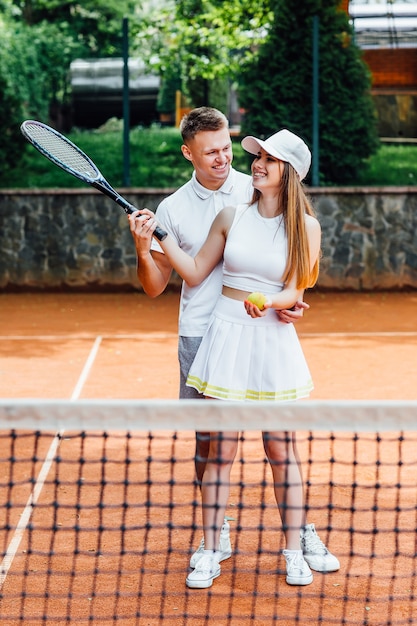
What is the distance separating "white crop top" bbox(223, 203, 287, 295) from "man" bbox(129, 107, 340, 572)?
0.20m

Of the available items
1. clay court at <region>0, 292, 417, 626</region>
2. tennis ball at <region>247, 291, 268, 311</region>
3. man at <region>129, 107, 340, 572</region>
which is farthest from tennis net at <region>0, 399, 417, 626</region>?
tennis ball at <region>247, 291, 268, 311</region>

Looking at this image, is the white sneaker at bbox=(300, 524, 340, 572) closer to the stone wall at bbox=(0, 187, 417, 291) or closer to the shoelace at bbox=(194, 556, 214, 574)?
the shoelace at bbox=(194, 556, 214, 574)

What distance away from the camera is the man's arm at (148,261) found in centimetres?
430

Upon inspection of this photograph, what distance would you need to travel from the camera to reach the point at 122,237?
1452 centimetres

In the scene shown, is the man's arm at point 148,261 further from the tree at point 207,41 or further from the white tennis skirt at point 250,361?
the tree at point 207,41

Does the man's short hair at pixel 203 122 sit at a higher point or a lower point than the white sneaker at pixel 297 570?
higher

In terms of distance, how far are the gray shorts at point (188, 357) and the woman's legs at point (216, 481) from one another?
0.33 meters

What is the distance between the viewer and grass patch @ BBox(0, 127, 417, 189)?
16.0 m

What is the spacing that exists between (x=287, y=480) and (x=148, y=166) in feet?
40.5

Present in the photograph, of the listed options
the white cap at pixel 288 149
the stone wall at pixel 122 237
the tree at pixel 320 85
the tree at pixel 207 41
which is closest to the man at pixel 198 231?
the white cap at pixel 288 149

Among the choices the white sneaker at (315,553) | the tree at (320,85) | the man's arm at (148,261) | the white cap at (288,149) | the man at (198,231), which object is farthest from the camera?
the tree at (320,85)

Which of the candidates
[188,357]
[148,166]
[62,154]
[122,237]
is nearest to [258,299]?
[188,357]

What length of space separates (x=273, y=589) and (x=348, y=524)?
93cm

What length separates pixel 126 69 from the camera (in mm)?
14711
